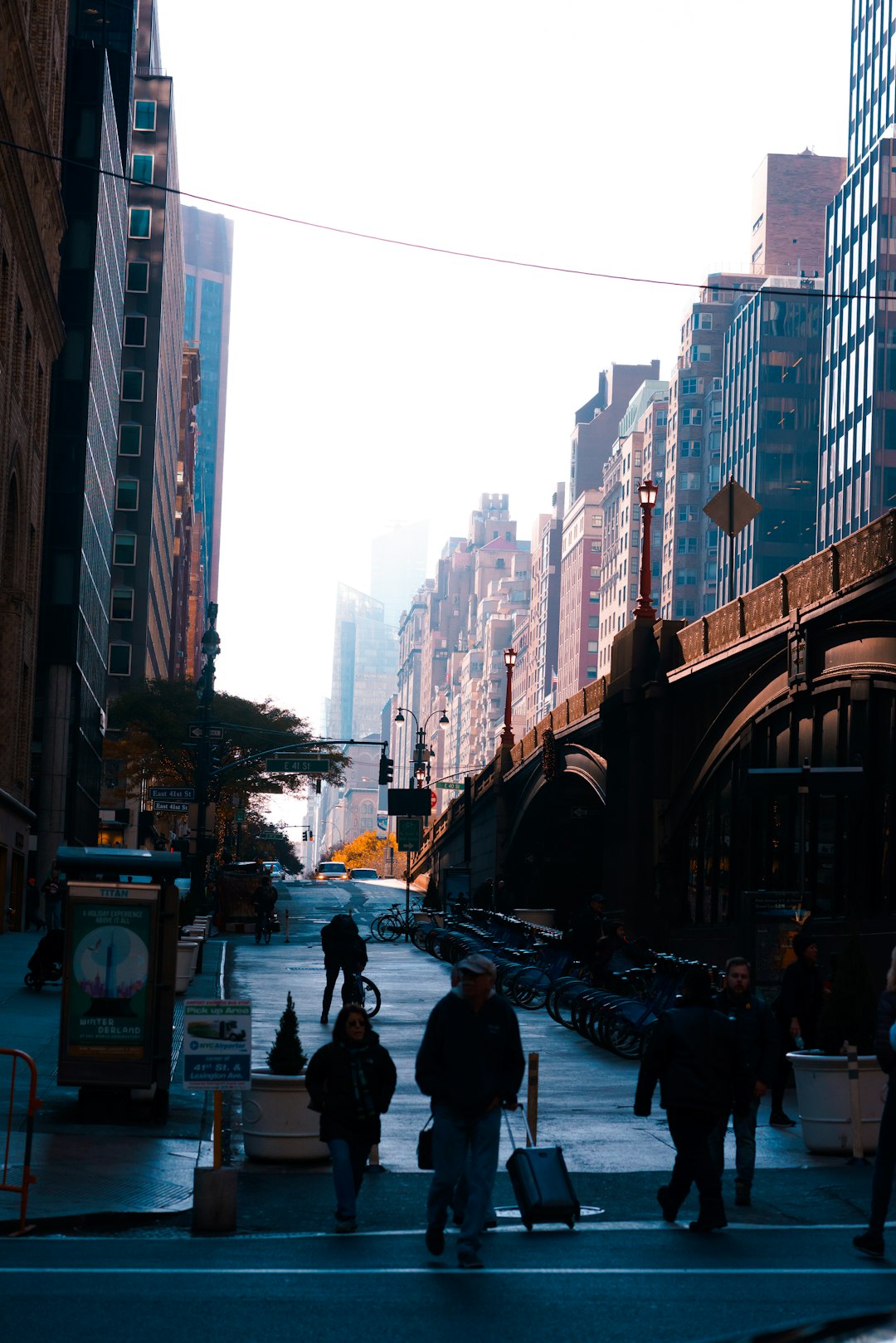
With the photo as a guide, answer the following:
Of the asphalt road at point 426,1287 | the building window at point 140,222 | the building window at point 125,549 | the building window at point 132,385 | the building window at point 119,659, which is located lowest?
the asphalt road at point 426,1287

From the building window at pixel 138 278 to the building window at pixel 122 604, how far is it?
18.9 m

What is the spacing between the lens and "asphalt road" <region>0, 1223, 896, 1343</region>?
8.24 m

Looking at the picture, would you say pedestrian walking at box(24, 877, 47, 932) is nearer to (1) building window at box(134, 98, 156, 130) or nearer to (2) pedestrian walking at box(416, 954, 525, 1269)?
(2) pedestrian walking at box(416, 954, 525, 1269)

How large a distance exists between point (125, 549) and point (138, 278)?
57.7 feet

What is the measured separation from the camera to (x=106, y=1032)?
15875 millimetres

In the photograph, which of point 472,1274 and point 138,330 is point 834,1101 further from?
point 138,330

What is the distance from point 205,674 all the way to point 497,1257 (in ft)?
111

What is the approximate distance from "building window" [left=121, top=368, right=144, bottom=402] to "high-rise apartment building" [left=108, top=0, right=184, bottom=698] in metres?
0.05

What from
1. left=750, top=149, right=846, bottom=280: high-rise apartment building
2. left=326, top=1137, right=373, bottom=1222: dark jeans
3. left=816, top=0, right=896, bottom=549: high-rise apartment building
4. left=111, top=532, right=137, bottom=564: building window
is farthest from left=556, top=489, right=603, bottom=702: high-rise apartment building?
left=326, top=1137, right=373, bottom=1222: dark jeans

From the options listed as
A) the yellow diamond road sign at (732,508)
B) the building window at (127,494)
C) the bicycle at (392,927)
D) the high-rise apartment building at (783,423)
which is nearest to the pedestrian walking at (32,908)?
the bicycle at (392,927)

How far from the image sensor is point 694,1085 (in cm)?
1138

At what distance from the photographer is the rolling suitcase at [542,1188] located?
11.4 metres

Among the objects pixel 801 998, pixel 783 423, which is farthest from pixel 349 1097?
pixel 783 423

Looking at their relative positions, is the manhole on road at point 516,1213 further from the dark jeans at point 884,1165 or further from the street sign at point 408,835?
the street sign at point 408,835
